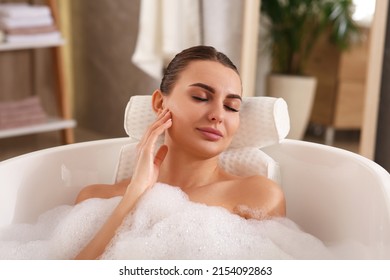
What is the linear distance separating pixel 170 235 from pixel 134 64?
2067mm

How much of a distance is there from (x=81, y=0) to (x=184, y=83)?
7.95 ft

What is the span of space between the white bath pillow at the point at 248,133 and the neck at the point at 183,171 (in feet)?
0.45

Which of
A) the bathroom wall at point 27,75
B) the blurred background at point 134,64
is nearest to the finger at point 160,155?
the blurred background at point 134,64

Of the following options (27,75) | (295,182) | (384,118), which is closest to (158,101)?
(295,182)

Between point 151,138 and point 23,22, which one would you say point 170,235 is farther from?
point 23,22

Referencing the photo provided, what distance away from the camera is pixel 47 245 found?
4.33 ft

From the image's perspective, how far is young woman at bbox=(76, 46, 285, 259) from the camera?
119cm

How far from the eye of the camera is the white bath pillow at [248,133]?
4.66ft

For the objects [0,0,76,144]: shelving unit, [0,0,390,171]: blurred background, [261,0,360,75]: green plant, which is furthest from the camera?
[261,0,360,75]: green plant

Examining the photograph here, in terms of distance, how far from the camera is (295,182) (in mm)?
1561

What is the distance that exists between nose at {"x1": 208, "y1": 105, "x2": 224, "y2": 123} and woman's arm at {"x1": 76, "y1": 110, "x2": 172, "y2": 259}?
0.08m

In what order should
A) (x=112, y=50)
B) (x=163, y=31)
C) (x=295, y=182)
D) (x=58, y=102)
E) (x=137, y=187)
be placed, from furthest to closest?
1. (x=58, y=102)
2. (x=112, y=50)
3. (x=163, y=31)
4. (x=295, y=182)
5. (x=137, y=187)

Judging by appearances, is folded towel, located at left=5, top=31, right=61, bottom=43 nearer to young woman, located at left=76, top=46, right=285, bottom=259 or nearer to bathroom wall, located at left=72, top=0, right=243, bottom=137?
bathroom wall, located at left=72, top=0, right=243, bottom=137

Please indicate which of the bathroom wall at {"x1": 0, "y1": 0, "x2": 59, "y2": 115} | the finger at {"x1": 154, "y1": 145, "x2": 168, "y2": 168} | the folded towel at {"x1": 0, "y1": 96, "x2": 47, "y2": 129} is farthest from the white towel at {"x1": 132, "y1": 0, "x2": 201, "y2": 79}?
the finger at {"x1": 154, "y1": 145, "x2": 168, "y2": 168}
